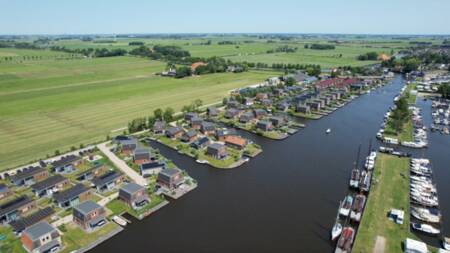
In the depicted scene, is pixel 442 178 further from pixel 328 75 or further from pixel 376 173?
pixel 328 75

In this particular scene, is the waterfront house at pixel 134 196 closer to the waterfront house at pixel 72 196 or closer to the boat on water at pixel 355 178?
the waterfront house at pixel 72 196

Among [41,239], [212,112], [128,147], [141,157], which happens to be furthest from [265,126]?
[41,239]

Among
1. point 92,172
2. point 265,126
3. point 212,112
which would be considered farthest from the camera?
Result: point 212,112

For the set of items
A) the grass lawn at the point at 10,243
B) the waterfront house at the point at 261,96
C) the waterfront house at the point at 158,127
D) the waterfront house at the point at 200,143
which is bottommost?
the grass lawn at the point at 10,243

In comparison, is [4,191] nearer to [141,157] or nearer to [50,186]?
[50,186]

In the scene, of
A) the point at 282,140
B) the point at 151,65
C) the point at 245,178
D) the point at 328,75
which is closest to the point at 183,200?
the point at 245,178

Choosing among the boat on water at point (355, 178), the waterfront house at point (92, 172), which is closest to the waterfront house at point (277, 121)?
the boat on water at point (355, 178)

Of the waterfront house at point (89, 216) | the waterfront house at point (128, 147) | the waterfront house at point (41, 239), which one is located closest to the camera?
the waterfront house at point (41, 239)
